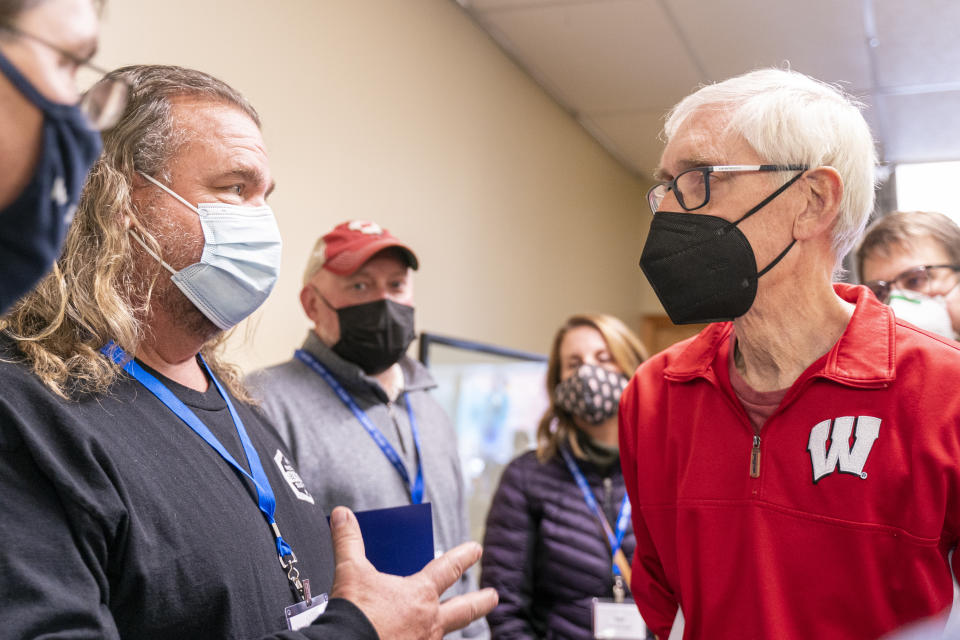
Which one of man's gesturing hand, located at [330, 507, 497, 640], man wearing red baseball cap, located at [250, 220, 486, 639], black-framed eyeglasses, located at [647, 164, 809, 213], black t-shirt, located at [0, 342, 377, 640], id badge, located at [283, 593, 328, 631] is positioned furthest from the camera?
man wearing red baseball cap, located at [250, 220, 486, 639]

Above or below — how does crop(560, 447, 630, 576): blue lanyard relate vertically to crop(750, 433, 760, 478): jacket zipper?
below

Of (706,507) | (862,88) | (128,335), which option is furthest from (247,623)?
(862,88)

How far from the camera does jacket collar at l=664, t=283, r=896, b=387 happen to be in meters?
1.27

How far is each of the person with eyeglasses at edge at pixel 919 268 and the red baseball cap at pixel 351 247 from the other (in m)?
1.40

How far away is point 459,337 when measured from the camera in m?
4.05

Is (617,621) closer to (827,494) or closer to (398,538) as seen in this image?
(398,538)

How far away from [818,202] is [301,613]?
3.68ft

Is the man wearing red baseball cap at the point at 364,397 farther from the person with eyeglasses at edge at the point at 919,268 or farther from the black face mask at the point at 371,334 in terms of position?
the person with eyeglasses at edge at the point at 919,268

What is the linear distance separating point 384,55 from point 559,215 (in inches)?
84.7

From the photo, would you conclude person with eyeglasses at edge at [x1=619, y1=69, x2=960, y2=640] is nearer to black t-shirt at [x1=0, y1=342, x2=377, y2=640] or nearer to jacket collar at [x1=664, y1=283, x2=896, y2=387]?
jacket collar at [x1=664, y1=283, x2=896, y2=387]

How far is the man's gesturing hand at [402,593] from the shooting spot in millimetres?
1149

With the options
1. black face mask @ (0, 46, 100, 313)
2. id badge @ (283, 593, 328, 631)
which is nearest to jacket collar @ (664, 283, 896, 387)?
id badge @ (283, 593, 328, 631)

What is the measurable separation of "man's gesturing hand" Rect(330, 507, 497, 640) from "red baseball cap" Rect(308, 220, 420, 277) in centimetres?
131

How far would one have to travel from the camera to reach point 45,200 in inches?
26.3
